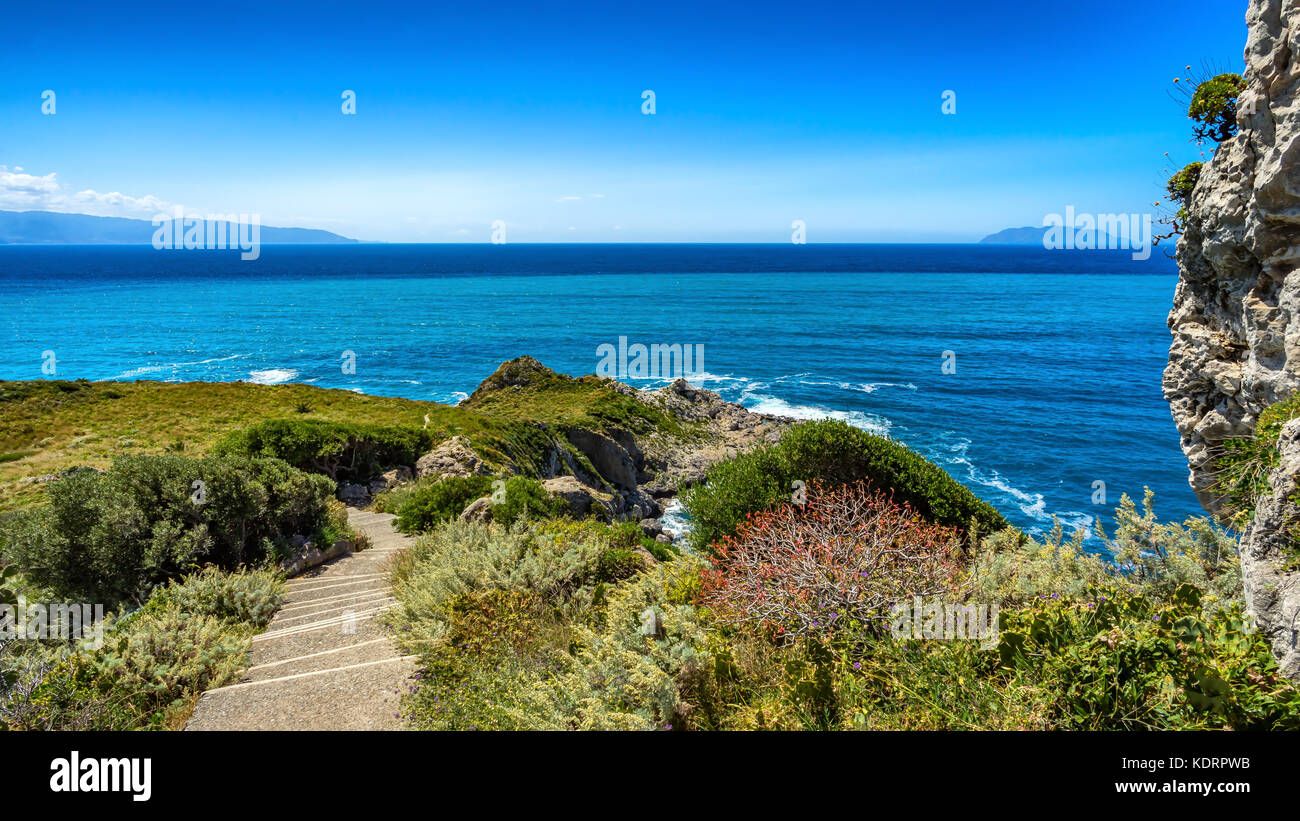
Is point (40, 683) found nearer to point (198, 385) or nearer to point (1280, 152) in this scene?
point (1280, 152)

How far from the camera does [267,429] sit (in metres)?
19.6

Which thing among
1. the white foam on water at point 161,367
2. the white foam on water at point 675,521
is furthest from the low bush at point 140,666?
the white foam on water at point 161,367

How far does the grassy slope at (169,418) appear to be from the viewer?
859 inches

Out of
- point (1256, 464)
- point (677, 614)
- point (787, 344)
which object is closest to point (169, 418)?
point (677, 614)

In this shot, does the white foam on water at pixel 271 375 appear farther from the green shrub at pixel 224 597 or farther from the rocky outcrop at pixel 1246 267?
the rocky outcrop at pixel 1246 267

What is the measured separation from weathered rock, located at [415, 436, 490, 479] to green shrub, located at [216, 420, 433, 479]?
1124 millimetres

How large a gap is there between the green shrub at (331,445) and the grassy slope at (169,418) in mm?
2727

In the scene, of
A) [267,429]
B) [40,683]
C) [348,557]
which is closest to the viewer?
[40,683]

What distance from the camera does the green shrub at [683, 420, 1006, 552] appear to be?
42.4 feet

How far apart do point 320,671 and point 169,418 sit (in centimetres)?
2748

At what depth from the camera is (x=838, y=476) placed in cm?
1348

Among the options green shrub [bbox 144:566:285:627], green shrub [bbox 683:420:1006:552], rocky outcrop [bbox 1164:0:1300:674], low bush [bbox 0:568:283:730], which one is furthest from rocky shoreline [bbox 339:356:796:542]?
rocky outcrop [bbox 1164:0:1300:674]
